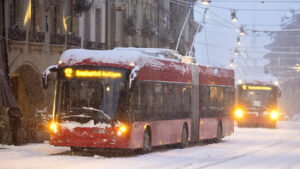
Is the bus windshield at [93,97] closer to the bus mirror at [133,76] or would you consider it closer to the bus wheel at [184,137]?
the bus mirror at [133,76]

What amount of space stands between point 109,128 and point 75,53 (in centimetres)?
231

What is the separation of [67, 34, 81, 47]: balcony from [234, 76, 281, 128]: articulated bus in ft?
32.9

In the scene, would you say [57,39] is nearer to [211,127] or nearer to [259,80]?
[259,80]

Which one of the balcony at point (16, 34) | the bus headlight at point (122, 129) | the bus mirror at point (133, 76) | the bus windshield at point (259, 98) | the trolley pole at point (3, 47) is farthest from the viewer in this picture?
the bus windshield at point (259, 98)

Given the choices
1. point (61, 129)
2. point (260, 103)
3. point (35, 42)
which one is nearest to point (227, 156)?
point (61, 129)

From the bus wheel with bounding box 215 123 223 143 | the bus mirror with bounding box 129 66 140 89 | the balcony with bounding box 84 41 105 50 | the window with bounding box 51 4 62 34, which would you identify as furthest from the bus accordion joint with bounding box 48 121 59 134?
the balcony with bounding box 84 41 105 50

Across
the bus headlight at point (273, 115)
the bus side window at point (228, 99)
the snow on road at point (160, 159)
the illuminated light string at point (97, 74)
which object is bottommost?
the snow on road at point (160, 159)

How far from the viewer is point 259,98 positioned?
49031mm

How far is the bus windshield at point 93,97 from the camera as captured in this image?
22219 millimetres

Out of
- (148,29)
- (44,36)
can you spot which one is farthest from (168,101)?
(148,29)

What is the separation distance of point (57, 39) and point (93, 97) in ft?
69.2

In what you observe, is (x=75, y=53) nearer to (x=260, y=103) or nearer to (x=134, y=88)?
(x=134, y=88)

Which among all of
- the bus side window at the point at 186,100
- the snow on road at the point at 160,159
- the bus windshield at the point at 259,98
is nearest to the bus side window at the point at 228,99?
the bus side window at the point at 186,100

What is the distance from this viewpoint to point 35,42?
40594mm
